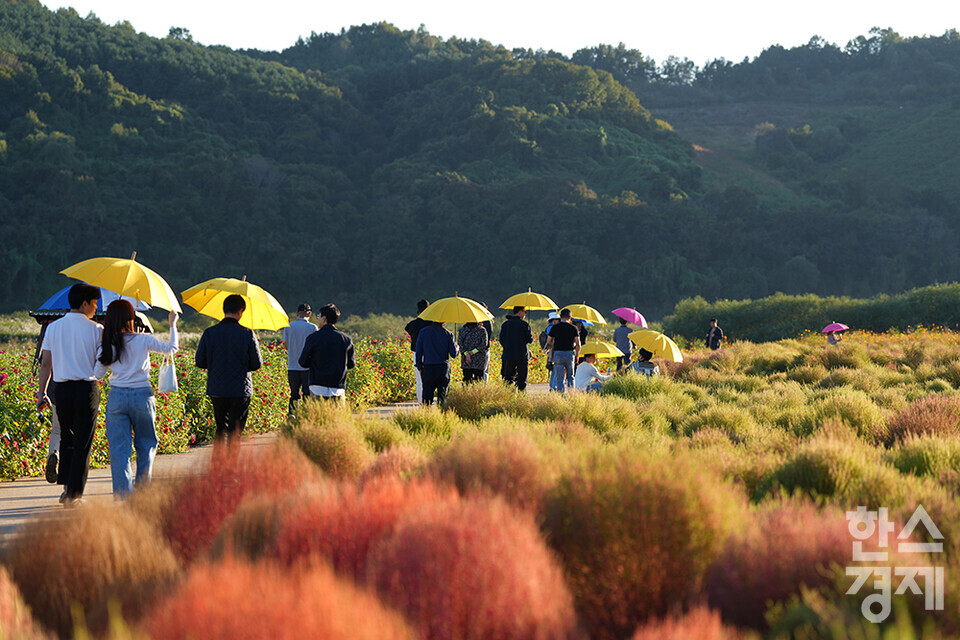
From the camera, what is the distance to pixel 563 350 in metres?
13.5

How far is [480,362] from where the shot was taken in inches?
459

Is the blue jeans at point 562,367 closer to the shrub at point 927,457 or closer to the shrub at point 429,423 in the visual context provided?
the shrub at point 429,423

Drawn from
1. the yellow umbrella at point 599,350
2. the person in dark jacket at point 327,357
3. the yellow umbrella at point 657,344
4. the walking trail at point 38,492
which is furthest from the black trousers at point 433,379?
the yellow umbrella at point 657,344

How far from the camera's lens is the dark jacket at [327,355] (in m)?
8.27

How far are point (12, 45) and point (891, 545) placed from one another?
81.5m

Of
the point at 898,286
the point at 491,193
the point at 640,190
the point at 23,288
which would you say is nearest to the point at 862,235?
the point at 898,286

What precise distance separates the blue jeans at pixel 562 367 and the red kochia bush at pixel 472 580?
9.96 metres

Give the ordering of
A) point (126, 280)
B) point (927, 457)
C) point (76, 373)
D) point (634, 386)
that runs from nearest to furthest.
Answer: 1. point (927, 457)
2. point (76, 373)
3. point (126, 280)
4. point (634, 386)

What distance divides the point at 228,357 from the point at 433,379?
146 inches

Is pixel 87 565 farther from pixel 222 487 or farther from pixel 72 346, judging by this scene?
pixel 72 346

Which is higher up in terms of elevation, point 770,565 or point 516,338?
point 516,338

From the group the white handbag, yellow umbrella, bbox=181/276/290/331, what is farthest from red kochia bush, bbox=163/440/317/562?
yellow umbrella, bbox=181/276/290/331

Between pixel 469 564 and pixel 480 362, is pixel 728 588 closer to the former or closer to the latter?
pixel 469 564

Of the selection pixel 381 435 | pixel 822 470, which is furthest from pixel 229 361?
pixel 822 470
